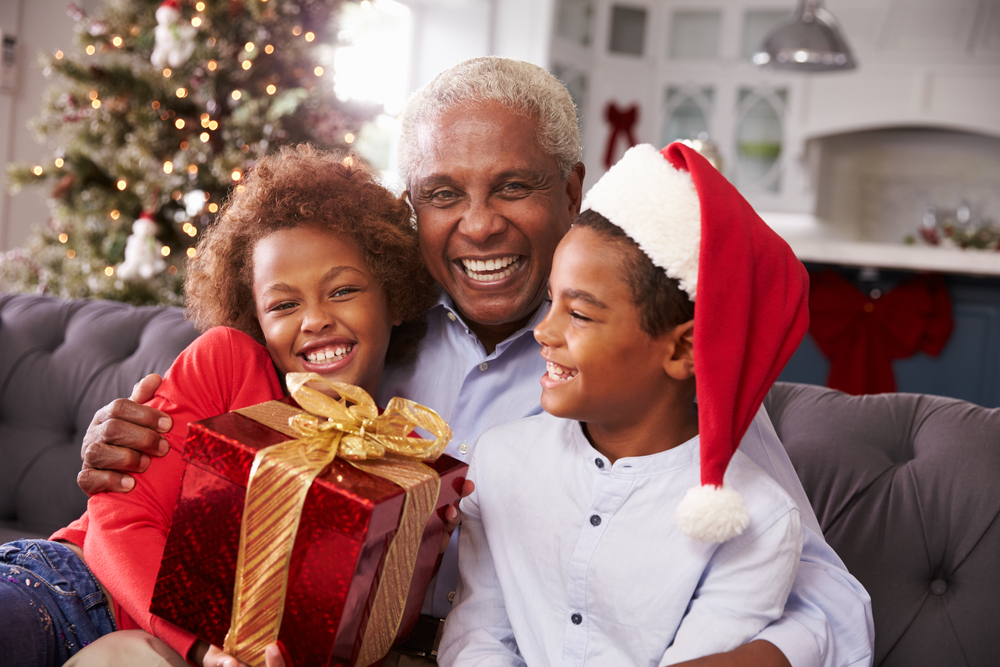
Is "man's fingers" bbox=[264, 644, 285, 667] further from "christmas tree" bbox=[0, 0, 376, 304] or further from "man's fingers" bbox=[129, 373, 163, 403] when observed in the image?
"christmas tree" bbox=[0, 0, 376, 304]

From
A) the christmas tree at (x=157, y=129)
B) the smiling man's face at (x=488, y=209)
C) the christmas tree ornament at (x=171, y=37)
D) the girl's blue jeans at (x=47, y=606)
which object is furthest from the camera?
the christmas tree at (x=157, y=129)

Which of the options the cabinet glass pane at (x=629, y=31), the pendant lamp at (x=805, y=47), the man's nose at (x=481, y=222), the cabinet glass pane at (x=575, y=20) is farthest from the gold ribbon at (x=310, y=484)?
the cabinet glass pane at (x=629, y=31)

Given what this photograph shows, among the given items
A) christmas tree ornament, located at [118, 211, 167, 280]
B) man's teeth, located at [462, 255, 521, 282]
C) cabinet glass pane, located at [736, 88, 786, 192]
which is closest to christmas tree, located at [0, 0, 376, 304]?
christmas tree ornament, located at [118, 211, 167, 280]

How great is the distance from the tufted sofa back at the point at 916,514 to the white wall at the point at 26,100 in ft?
12.8

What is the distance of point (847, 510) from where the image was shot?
4.52 ft

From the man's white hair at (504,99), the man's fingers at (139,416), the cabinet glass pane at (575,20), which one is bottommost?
the man's fingers at (139,416)

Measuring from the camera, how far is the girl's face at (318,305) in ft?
3.97

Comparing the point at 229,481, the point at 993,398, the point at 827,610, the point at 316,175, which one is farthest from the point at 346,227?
the point at 993,398

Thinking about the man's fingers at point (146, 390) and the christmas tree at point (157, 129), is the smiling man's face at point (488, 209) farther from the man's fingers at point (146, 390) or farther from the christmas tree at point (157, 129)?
the christmas tree at point (157, 129)

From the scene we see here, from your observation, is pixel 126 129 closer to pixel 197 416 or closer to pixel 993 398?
pixel 197 416

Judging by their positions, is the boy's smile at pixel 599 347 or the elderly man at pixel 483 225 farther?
the elderly man at pixel 483 225

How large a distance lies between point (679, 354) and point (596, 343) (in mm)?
115

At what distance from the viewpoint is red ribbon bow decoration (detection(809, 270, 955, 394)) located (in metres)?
3.82

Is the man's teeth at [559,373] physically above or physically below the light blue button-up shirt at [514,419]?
above
